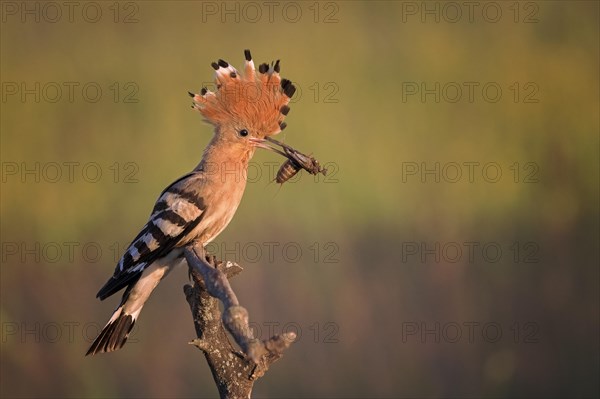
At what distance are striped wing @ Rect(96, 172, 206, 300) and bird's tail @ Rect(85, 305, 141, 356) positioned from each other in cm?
9

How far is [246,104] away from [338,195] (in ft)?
8.49

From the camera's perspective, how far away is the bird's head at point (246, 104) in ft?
11.4

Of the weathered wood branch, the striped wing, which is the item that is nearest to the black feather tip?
the striped wing

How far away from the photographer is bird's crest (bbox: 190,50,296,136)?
3465 millimetres

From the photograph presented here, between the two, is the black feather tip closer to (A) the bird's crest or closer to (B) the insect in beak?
(A) the bird's crest

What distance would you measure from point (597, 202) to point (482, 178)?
714 mm

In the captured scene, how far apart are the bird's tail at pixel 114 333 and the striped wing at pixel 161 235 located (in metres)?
0.09

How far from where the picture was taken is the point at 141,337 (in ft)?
18.5

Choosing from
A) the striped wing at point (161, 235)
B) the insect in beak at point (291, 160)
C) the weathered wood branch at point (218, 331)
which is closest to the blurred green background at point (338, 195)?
the insect in beak at point (291, 160)

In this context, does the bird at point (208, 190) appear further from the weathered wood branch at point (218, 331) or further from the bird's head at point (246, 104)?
the weathered wood branch at point (218, 331)

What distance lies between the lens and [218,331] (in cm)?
300

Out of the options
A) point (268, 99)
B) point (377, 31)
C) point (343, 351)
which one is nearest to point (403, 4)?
point (377, 31)

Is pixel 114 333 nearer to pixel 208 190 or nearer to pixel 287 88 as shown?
pixel 208 190

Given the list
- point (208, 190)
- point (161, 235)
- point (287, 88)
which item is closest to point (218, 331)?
point (161, 235)
